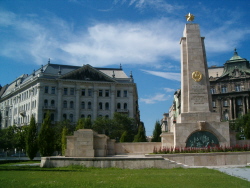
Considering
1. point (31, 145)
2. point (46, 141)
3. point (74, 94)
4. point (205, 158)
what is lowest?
point (31, 145)

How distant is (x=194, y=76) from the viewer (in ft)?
80.4

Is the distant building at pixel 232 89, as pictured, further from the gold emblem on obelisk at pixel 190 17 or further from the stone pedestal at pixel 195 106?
the stone pedestal at pixel 195 106

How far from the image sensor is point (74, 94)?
82.5m

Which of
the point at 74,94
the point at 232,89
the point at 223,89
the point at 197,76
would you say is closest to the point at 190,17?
the point at 197,76

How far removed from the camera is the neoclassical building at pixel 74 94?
80062 millimetres

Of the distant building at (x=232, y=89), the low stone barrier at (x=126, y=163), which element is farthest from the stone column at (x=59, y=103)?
the low stone barrier at (x=126, y=163)

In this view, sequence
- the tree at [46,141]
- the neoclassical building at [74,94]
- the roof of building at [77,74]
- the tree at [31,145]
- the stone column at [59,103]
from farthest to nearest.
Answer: the roof of building at [77,74]
the neoclassical building at [74,94]
the stone column at [59,103]
the tree at [31,145]
the tree at [46,141]

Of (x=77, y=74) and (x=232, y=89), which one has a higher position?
(x=77, y=74)

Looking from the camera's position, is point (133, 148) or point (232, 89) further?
point (232, 89)

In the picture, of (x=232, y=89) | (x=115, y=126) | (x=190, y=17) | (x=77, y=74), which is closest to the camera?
(x=190, y=17)

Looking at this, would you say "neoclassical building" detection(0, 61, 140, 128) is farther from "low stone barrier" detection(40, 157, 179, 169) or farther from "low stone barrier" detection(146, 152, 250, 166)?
"low stone barrier" detection(146, 152, 250, 166)

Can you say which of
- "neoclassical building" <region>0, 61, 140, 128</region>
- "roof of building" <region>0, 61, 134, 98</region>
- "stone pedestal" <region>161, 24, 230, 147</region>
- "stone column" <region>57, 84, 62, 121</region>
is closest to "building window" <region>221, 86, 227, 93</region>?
"neoclassical building" <region>0, 61, 140, 128</region>

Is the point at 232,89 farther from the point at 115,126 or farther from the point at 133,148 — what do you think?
the point at 133,148

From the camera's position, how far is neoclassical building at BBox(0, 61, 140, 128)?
3152 inches
